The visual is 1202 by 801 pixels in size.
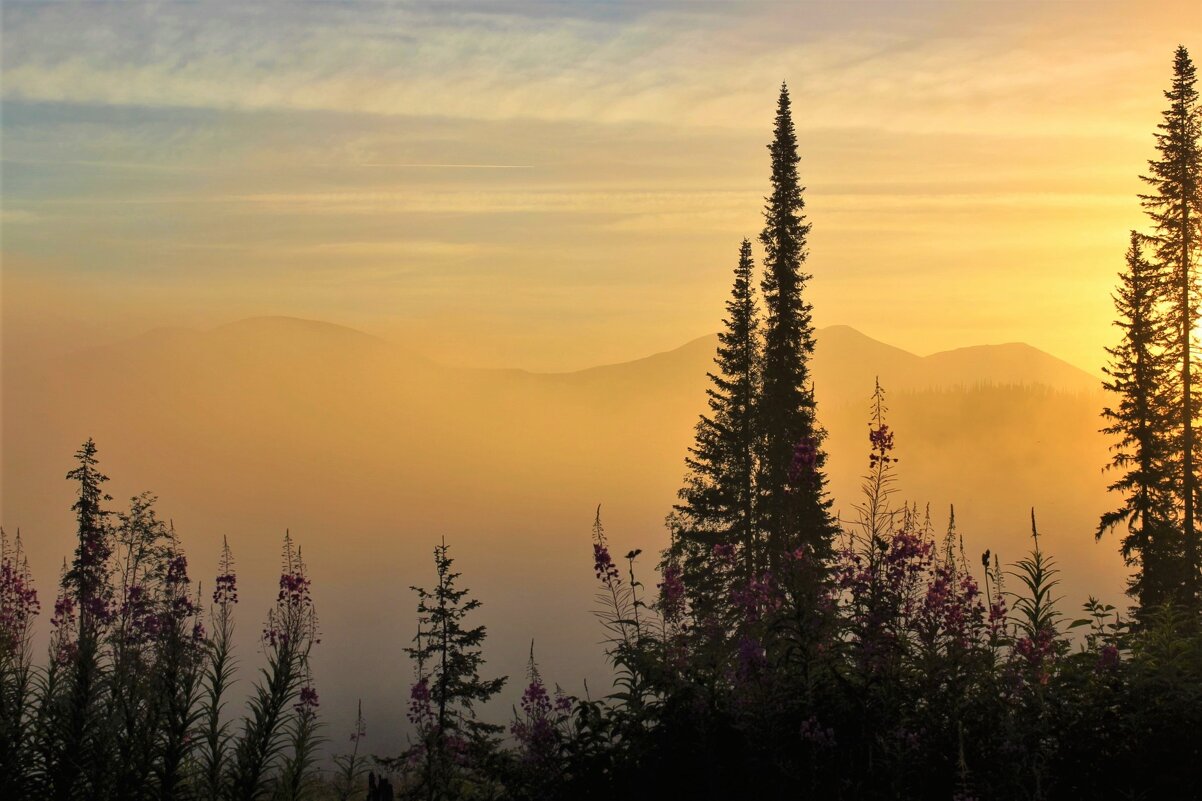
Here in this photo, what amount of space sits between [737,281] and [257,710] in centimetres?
3709

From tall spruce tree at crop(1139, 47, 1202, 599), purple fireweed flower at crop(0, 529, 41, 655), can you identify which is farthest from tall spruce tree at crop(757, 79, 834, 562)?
purple fireweed flower at crop(0, 529, 41, 655)

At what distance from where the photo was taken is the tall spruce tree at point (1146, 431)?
37281 millimetres

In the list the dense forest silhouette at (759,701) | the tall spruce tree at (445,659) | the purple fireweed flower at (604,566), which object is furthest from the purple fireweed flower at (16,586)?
the purple fireweed flower at (604,566)

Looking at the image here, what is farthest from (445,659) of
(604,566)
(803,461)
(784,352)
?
(784,352)

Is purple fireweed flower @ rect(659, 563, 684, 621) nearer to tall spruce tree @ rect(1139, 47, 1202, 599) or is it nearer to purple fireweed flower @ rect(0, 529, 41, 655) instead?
purple fireweed flower @ rect(0, 529, 41, 655)

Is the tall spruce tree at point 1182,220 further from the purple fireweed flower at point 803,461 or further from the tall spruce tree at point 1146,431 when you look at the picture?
the purple fireweed flower at point 803,461

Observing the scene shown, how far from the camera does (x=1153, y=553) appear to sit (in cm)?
3766

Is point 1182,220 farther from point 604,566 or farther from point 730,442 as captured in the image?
point 604,566

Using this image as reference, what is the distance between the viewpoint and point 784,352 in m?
38.2

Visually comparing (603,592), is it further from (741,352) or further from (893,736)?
(741,352)

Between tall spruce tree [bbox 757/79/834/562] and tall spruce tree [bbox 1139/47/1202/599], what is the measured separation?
12389 mm

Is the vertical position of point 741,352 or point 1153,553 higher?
point 741,352

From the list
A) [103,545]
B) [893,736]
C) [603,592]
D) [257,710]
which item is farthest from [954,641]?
[103,545]

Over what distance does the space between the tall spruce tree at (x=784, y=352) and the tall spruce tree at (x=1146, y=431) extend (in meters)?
10.7
